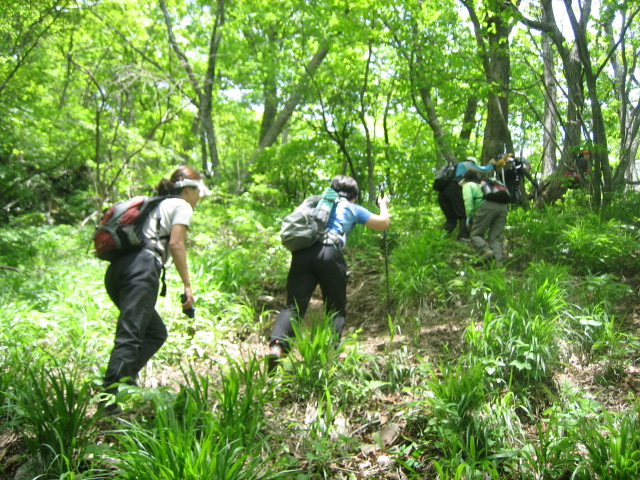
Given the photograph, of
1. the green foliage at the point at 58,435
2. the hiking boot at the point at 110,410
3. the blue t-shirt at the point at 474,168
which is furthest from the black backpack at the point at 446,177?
the green foliage at the point at 58,435

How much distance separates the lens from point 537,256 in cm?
574

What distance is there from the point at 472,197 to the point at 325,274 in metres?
3.25

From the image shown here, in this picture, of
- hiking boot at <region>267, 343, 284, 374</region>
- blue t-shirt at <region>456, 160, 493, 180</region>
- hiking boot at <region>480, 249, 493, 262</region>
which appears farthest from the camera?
blue t-shirt at <region>456, 160, 493, 180</region>

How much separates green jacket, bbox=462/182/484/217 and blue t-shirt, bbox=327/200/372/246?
2747 millimetres

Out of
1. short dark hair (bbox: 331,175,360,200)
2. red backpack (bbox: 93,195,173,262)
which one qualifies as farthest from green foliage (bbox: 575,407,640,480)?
red backpack (bbox: 93,195,173,262)

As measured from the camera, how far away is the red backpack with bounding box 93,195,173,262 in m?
2.80

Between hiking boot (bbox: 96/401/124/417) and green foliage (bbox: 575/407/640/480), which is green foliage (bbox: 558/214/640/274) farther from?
hiking boot (bbox: 96/401/124/417)

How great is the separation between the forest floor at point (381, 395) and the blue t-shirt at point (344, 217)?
753mm

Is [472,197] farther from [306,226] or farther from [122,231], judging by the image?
[122,231]

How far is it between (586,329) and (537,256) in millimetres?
2200

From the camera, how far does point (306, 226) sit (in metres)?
3.47

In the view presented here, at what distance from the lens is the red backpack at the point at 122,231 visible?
110 inches

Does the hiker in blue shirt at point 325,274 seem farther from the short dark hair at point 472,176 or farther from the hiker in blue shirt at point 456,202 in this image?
the hiker in blue shirt at point 456,202

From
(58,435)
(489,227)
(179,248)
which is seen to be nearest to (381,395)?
(179,248)
